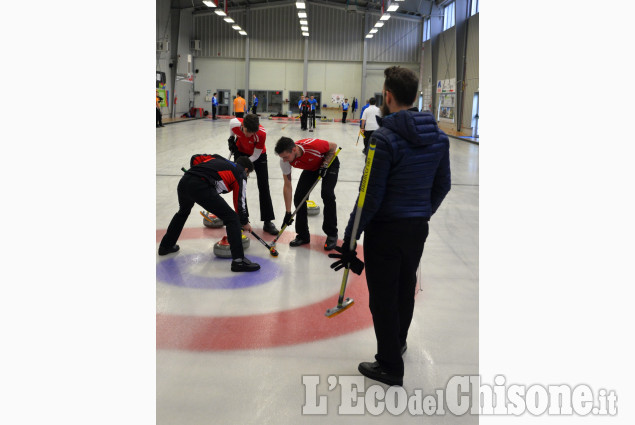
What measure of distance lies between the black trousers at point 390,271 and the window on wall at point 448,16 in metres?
28.2

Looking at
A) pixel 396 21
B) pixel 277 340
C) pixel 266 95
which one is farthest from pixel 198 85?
pixel 277 340

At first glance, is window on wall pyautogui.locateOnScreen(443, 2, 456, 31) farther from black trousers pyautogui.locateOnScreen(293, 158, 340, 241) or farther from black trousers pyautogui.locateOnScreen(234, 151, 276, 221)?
black trousers pyautogui.locateOnScreen(293, 158, 340, 241)

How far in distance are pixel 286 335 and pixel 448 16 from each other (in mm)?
29445

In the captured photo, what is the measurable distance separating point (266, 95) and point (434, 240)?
32427mm

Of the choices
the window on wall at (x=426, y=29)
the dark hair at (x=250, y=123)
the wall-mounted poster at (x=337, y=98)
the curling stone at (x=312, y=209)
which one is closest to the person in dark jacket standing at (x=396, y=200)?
the dark hair at (x=250, y=123)

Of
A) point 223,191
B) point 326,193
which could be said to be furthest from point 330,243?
point 223,191

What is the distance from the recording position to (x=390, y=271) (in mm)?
2938

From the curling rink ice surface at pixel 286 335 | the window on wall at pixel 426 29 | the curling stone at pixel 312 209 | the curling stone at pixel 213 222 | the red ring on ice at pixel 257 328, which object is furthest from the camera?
the window on wall at pixel 426 29

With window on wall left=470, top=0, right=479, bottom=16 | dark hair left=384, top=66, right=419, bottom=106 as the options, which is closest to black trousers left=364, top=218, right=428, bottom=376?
dark hair left=384, top=66, right=419, bottom=106

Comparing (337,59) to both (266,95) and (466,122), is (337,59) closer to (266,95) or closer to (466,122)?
(266,95)

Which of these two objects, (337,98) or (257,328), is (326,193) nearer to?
(257,328)

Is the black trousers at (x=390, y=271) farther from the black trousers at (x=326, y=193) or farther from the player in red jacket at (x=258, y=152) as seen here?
the player in red jacket at (x=258, y=152)

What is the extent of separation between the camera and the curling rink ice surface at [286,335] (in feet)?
9.51

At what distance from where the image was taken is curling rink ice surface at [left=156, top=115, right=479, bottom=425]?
9.51 feet
